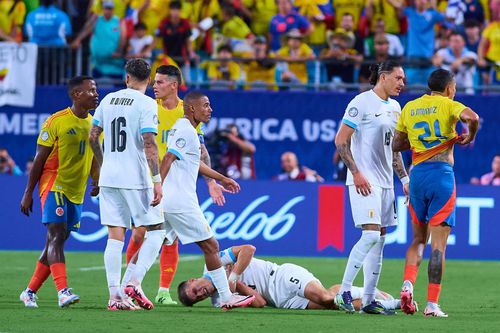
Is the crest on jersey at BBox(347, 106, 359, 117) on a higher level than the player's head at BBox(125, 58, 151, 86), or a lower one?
lower

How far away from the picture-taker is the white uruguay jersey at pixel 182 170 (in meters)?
11.3

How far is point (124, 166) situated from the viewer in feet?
35.8

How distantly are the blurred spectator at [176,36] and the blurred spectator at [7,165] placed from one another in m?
3.36

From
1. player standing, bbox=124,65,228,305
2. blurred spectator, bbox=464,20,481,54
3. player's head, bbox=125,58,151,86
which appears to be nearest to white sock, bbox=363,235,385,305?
player standing, bbox=124,65,228,305

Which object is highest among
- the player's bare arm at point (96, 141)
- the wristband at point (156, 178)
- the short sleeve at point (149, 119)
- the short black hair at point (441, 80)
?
the short black hair at point (441, 80)

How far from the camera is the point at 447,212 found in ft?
35.7

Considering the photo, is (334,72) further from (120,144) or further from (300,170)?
(120,144)

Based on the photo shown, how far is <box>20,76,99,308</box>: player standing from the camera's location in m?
11.5

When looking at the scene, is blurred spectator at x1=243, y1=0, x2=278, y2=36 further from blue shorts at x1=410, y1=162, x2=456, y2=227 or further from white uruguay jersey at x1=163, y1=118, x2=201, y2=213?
blue shorts at x1=410, y1=162, x2=456, y2=227

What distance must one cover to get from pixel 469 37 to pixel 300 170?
161 inches

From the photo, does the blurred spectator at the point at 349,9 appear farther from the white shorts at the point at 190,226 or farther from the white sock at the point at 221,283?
the white sock at the point at 221,283

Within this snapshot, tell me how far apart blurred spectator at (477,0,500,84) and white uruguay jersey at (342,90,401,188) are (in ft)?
33.1

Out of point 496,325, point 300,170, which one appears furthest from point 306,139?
point 496,325

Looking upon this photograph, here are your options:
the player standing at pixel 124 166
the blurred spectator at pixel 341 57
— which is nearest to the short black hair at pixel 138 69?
the player standing at pixel 124 166
